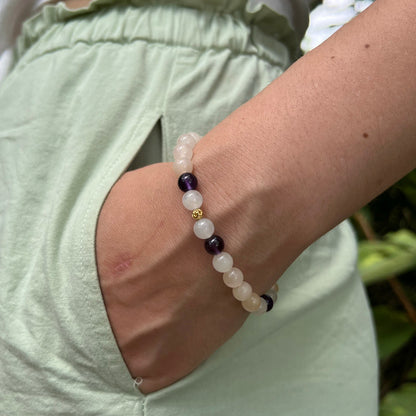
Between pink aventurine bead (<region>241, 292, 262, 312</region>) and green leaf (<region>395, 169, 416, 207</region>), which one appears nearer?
pink aventurine bead (<region>241, 292, 262, 312</region>)

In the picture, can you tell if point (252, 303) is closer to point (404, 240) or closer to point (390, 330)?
point (404, 240)

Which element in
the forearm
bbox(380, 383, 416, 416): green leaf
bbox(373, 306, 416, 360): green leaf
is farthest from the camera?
bbox(373, 306, 416, 360): green leaf

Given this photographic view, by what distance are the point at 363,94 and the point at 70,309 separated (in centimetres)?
35

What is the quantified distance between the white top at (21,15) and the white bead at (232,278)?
352 millimetres

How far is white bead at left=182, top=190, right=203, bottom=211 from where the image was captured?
0.42m

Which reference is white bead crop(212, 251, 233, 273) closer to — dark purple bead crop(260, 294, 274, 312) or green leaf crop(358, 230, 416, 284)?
dark purple bead crop(260, 294, 274, 312)

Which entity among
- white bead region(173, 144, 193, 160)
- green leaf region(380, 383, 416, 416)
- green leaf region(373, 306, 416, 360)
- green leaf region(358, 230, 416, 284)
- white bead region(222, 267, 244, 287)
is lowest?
green leaf region(373, 306, 416, 360)

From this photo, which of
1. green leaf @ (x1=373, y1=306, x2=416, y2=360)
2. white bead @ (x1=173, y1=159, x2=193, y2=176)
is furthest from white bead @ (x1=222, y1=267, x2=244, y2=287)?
green leaf @ (x1=373, y1=306, x2=416, y2=360)

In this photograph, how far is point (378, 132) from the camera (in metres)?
0.41

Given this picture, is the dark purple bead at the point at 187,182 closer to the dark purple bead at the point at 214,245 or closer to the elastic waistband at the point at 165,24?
the dark purple bead at the point at 214,245

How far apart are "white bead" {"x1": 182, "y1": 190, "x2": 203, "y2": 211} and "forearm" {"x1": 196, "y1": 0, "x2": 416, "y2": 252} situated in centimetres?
3

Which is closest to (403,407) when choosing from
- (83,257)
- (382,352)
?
(382,352)

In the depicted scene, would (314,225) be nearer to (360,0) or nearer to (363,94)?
(363,94)

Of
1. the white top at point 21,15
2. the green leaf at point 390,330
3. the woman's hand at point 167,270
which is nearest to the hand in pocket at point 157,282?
the woman's hand at point 167,270
